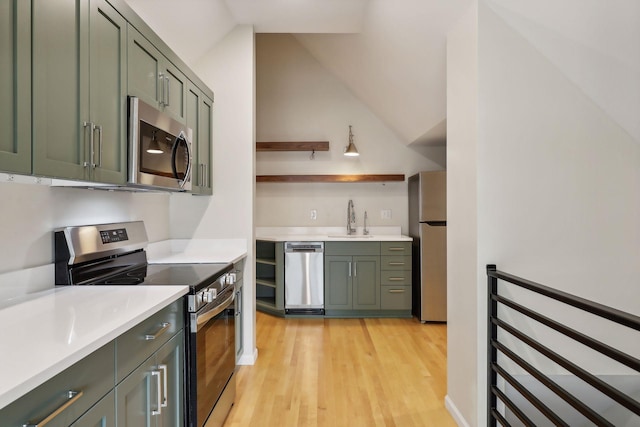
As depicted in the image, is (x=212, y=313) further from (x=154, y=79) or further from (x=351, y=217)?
(x=351, y=217)

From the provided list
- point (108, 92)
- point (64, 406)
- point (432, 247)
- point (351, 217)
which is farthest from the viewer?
point (351, 217)

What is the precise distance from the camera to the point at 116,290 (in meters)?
1.66

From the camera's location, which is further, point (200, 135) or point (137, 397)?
point (200, 135)

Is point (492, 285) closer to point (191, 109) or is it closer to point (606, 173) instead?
point (606, 173)

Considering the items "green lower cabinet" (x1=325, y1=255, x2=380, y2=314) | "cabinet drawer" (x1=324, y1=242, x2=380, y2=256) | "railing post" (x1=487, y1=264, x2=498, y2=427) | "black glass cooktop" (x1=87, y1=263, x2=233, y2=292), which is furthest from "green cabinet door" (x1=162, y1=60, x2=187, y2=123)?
"green lower cabinet" (x1=325, y1=255, x2=380, y2=314)

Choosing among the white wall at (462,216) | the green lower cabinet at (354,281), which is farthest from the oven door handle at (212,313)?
the green lower cabinet at (354,281)

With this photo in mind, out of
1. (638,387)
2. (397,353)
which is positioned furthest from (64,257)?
(638,387)

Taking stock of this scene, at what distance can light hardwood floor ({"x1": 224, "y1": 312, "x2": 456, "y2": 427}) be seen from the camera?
2.30 meters

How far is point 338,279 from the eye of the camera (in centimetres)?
431

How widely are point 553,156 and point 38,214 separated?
2364 mm

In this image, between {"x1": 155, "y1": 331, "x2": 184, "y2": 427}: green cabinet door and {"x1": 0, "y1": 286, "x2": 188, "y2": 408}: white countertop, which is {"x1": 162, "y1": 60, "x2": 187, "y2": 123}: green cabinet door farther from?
{"x1": 155, "y1": 331, "x2": 184, "y2": 427}: green cabinet door

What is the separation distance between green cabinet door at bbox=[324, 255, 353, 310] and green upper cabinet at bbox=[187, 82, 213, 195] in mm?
1716

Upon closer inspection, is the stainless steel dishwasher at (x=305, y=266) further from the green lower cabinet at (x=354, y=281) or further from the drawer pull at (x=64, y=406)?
the drawer pull at (x=64, y=406)

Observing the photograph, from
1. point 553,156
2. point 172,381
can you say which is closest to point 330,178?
point 553,156
